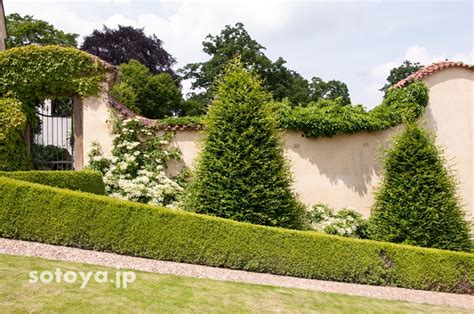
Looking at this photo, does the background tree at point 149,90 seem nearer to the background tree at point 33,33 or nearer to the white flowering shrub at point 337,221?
the background tree at point 33,33

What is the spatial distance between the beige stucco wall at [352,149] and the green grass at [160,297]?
5805mm

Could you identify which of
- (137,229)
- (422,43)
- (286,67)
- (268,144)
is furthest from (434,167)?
(286,67)

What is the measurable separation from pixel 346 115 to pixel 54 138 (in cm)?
893

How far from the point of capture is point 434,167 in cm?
988

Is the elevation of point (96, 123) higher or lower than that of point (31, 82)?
lower

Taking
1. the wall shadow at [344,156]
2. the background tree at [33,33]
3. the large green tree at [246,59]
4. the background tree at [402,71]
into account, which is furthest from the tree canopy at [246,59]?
the wall shadow at [344,156]

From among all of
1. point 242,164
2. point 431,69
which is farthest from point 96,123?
point 431,69

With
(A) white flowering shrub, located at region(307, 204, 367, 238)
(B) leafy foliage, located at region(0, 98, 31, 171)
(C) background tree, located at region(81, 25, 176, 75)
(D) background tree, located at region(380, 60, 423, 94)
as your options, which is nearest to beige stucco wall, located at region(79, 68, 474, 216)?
(A) white flowering shrub, located at region(307, 204, 367, 238)

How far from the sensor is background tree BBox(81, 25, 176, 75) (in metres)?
27.2

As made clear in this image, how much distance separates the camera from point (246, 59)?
102 ft

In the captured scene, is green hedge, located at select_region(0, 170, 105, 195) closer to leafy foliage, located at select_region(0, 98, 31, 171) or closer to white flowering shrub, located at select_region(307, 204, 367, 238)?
leafy foliage, located at select_region(0, 98, 31, 171)

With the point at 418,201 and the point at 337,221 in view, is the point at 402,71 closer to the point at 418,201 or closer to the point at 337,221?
the point at 337,221

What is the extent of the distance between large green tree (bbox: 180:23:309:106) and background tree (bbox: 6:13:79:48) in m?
9.46

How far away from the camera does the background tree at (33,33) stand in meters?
25.0
